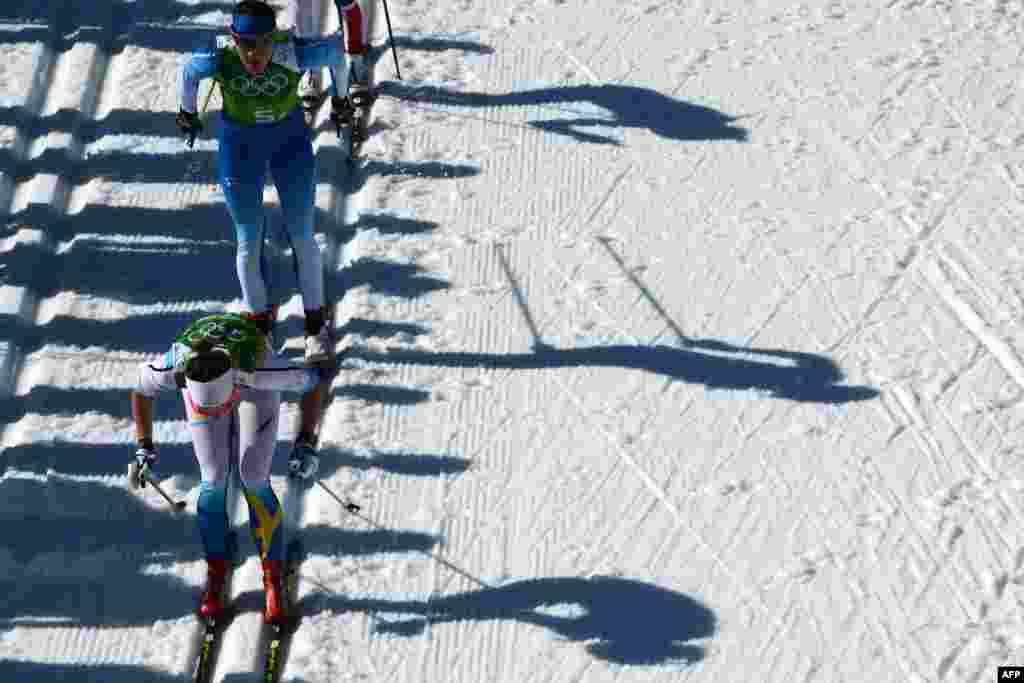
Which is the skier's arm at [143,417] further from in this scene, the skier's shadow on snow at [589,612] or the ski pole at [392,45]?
the ski pole at [392,45]

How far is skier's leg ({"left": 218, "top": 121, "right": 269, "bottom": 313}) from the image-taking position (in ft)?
27.0

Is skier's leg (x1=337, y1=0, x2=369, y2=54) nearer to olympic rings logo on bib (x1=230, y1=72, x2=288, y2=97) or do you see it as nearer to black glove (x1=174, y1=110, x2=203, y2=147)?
black glove (x1=174, y1=110, x2=203, y2=147)

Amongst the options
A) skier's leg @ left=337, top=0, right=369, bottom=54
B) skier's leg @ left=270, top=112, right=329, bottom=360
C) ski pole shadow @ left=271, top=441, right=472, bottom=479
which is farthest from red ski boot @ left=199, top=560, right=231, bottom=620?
skier's leg @ left=337, top=0, right=369, bottom=54

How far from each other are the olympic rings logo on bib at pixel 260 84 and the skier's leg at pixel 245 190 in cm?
20

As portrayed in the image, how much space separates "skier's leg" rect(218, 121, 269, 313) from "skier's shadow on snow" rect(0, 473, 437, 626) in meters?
1.14

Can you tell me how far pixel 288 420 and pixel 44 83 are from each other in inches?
133

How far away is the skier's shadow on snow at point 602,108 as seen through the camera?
1029 cm

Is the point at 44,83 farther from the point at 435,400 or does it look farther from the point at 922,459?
the point at 922,459

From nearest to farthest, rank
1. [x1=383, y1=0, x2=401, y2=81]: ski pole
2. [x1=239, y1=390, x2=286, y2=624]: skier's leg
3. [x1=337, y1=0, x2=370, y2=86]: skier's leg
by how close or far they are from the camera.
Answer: [x1=239, y1=390, x2=286, y2=624]: skier's leg → [x1=337, y1=0, x2=370, y2=86]: skier's leg → [x1=383, y1=0, x2=401, y2=81]: ski pole

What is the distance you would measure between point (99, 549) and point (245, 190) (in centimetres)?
169

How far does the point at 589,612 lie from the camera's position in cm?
764

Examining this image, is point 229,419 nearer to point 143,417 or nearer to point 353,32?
Result: point 143,417

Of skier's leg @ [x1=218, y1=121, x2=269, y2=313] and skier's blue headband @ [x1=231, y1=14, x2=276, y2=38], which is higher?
skier's blue headband @ [x1=231, y1=14, x2=276, y2=38]

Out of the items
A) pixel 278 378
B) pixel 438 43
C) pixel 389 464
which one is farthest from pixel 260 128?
pixel 438 43
